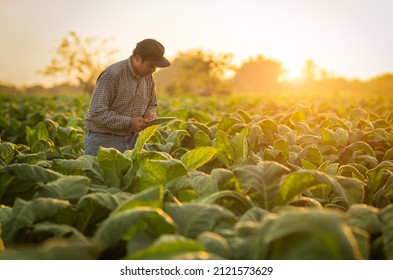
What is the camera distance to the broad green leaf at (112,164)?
243 cm

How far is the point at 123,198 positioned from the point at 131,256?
1.94 feet

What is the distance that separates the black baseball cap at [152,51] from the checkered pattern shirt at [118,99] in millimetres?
224

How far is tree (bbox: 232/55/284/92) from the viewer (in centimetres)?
8819

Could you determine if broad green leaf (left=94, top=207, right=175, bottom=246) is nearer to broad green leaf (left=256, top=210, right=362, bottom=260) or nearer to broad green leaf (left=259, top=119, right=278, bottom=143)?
broad green leaf (left=256, top=210, right=362, bottom=260)

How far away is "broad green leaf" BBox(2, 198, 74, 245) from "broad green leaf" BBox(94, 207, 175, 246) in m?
0.30

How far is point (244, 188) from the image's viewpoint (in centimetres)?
198

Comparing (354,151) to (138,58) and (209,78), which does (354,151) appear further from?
(209,78)

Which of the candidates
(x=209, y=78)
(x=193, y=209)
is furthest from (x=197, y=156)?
Result: (x=209, y=78)

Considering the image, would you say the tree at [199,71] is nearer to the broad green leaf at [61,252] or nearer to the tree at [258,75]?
the tree at [258,75]

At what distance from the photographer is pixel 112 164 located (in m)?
2.46

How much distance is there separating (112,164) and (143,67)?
2.04m

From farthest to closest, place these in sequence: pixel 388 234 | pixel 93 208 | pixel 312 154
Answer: pixel 312 154 < pixel 93 208 < pixel 388 234

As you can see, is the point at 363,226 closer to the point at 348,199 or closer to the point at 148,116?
the point at 348,199
